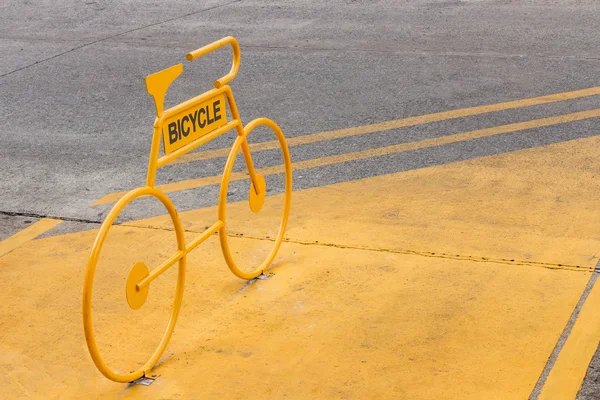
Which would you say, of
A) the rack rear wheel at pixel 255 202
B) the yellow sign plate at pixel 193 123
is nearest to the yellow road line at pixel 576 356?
the rack rear wheel at pixel 255 202

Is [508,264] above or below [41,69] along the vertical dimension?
below

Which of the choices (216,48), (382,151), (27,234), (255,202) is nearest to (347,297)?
(255,202)

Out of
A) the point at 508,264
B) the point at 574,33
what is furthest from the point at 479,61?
the point at 508,264

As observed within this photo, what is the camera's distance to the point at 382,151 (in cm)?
727

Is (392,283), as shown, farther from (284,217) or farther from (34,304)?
(34,304)

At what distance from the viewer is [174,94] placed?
892 centimetres

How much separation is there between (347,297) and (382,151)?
99.0 inches

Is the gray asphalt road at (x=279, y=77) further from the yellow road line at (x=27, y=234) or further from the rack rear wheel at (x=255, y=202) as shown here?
the rack rear wheel at (x=255, y=202)

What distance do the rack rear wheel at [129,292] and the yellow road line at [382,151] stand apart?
7.16 ft

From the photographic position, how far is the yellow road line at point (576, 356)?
4.04 metres

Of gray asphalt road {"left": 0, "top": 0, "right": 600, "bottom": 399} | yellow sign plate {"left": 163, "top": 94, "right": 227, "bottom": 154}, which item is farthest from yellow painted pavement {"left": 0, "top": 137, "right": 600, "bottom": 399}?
yellow sign plate {"left": 163, "top": 94, "right": 227, "bottom": 154}

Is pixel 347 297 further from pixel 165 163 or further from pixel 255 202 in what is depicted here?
pixel 165 163

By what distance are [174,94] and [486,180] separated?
12.1ft

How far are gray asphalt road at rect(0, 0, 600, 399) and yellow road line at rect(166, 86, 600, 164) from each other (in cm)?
12
